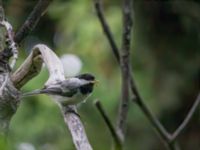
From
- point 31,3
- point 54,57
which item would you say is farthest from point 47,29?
point 54,57

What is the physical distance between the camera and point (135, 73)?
450cm

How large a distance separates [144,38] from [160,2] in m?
0.39

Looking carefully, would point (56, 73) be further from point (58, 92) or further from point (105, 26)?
point (58, 92)

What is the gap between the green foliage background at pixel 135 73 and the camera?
A: 440cm

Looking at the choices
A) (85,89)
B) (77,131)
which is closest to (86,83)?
(85,89)

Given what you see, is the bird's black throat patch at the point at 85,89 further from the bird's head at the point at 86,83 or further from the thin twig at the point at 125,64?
the thin twig at the point at 125,64

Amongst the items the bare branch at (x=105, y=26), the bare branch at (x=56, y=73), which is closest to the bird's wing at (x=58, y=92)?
the bare branch at (x=105, y=26)

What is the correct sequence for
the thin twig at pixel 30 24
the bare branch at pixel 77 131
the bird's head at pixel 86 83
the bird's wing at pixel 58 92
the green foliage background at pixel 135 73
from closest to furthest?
the bare branch at pixel 77 131 → the thin twig at pixel 30 24 → the bird's wing at pixel 58 92 → the bird's head at pixel 86 83 → the green foliage background at pixel 135 73

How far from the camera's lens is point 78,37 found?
176 inches

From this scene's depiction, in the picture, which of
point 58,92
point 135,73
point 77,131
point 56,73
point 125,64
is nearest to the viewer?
point 77,131

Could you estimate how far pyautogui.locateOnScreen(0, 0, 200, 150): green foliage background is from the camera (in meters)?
4.40

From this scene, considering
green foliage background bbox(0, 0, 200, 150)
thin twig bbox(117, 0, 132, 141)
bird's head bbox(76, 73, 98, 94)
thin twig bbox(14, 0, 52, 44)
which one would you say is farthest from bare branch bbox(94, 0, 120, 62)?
green foliage background bbox(0, 0, 200, 150)

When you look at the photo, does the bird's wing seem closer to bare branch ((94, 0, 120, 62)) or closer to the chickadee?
the chickadee

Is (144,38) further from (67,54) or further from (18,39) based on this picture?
(18,39)
